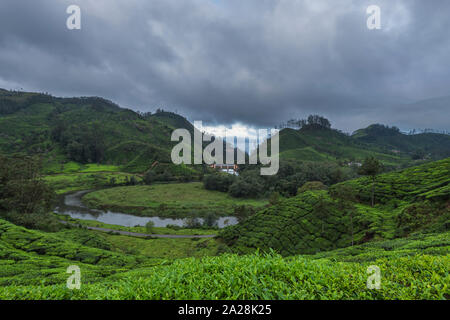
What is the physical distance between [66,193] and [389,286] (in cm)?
9630

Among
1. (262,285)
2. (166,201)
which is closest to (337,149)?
(166,201)

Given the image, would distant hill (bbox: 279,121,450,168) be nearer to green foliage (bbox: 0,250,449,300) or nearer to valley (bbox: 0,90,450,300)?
valley (bbox: 0,90,450,300)

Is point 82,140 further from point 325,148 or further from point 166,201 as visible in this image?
point 325,148

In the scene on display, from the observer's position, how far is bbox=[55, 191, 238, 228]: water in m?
53.6

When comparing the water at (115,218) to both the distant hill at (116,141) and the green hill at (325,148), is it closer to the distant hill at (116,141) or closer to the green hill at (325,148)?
the distant hill at (116,141)

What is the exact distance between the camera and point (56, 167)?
335 ft

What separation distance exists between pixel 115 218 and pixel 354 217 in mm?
59648

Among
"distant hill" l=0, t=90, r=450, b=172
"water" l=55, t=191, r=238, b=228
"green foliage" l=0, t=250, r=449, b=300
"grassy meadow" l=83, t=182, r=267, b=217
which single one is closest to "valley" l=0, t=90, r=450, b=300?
"green foliage" l=0, t=250, r=449, b=300

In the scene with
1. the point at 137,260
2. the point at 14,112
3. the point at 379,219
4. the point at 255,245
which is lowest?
the point at 255,245

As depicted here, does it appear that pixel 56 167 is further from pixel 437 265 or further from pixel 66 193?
pixel 437 265

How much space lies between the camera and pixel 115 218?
56688 millimetres

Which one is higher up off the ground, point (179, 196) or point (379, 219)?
point (379, 219)
